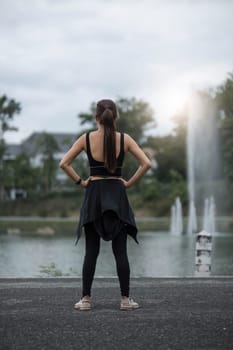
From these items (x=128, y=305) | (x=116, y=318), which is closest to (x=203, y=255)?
(x=128, y=305)

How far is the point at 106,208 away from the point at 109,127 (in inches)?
26.8

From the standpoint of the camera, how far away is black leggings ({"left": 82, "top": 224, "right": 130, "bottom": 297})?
232 inches

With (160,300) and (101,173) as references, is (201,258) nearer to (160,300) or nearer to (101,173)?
(160,300)

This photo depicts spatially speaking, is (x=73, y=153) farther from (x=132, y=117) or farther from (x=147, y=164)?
(x=132, y=117)

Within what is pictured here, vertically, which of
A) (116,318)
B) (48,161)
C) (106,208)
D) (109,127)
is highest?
(48,161)

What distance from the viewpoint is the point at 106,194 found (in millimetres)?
5844

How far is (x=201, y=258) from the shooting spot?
9633mm

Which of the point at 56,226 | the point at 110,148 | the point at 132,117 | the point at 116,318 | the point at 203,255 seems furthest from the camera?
the point at 132,117

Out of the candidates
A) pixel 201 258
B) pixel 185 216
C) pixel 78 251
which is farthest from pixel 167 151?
pixel 201 258

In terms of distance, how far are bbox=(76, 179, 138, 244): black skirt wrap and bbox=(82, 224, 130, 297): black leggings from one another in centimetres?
7

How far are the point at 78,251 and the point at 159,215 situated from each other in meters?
27.8

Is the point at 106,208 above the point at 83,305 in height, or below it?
above

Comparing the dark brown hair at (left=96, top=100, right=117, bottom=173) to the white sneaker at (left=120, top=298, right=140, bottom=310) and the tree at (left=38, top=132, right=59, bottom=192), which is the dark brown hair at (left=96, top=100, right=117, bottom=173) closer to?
the white sneaker at (left=120, top=298, right=140, bottom=310)

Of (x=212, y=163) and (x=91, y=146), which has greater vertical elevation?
(x=212, y=163)
